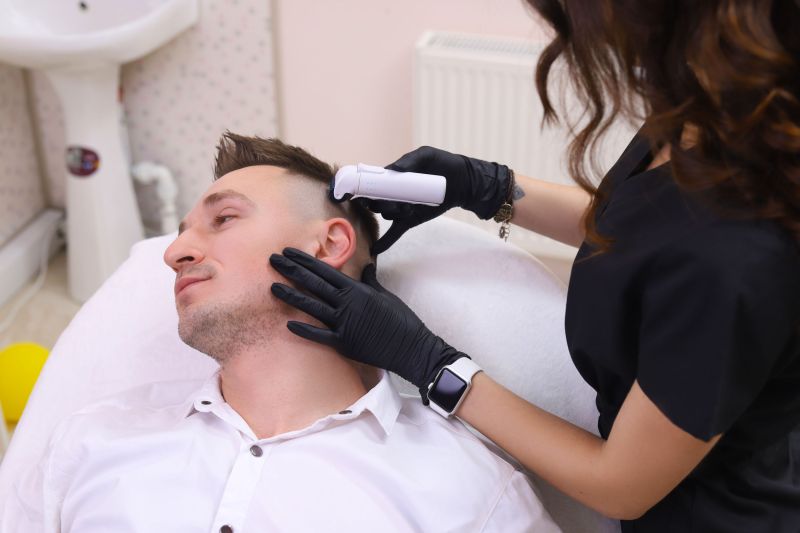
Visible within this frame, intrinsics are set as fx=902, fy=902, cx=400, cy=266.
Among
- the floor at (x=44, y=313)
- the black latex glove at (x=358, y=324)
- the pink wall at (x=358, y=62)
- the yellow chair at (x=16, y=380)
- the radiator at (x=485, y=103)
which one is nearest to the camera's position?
the black latex glove at (x=358, y=324)

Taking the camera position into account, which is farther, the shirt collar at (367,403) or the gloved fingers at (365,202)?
the gloved fingers at (365,202)

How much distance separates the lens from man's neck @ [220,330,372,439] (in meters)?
1.19

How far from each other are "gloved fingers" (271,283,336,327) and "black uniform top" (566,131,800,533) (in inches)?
12.1

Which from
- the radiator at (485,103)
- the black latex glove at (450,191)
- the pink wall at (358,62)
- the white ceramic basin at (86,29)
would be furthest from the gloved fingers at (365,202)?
the white ceramic basin at (86,29)

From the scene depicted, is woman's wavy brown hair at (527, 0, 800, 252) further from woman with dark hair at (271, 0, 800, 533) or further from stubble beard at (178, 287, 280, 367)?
stubble beard at (178, 287, 280, 367)

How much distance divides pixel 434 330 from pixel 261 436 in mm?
334

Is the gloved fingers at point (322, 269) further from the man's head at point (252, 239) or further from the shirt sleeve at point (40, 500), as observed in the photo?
the shirt sleeve at point (40, 500)

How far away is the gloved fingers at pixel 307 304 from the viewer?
3.84ft

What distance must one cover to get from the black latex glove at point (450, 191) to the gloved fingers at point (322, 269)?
0.17 meters

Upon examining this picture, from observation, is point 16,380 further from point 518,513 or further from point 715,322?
point 715,322

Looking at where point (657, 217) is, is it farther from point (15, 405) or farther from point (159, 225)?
point (159, 225)

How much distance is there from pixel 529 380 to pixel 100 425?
61 cm

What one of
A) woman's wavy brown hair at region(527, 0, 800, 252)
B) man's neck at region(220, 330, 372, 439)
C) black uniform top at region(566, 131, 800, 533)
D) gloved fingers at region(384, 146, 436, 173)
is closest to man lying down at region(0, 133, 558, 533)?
man's neck at region(220, 330, 372, 439)

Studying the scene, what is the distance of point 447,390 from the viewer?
3.79ft
